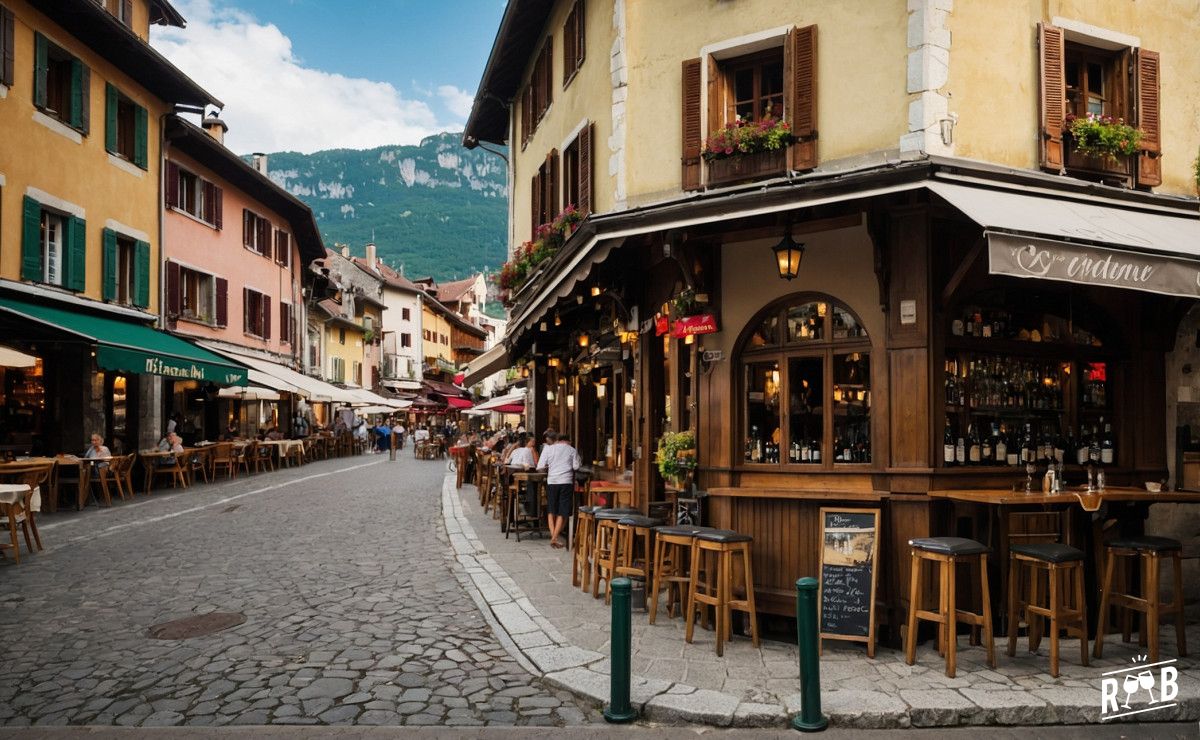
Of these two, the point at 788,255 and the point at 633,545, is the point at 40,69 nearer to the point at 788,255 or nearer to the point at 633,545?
the point at 633,545

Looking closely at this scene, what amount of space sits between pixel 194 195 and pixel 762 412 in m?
20.8

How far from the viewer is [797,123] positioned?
27.2 ft

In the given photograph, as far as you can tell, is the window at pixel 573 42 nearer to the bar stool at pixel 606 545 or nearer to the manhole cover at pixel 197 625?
the bar stool at pixel 606 545

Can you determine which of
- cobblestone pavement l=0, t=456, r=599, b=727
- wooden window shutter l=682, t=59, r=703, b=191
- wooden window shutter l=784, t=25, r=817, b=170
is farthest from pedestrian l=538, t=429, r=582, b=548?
wooden window shutter l=784, t=25, r=817, b=170

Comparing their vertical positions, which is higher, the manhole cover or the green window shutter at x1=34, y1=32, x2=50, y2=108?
the green window shutter at x1=34, y1=32, x2=50, y2=108

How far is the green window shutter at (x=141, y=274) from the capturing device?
19594 millimetres

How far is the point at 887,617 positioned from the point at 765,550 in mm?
1110

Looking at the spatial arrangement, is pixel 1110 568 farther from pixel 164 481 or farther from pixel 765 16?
pixel 164 481

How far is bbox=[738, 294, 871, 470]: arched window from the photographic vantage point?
729 centimetres

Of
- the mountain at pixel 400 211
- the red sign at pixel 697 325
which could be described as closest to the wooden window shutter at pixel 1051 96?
the red sign at pixel 697 325

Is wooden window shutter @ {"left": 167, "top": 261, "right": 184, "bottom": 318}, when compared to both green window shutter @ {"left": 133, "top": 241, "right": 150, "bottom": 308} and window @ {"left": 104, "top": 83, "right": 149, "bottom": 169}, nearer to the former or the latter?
green window shutter @ {"left": 133, "top": 241, "right": 150, "bottom": 308}

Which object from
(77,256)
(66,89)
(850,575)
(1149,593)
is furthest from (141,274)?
(1149,593)

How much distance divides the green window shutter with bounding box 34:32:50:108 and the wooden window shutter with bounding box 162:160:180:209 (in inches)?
197

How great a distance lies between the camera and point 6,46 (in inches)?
591
